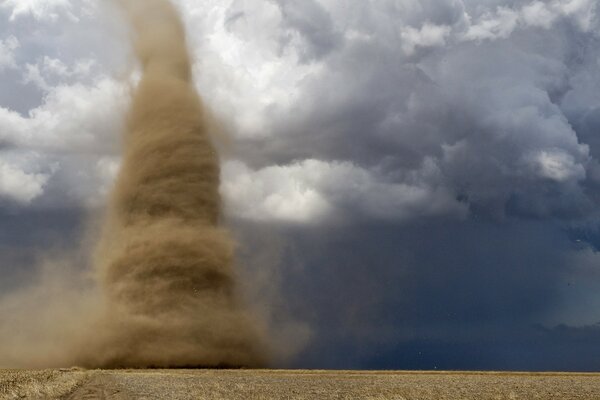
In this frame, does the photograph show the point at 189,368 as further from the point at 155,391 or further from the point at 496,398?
the point at 496,398

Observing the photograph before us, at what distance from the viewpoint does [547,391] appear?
4453 centimetres

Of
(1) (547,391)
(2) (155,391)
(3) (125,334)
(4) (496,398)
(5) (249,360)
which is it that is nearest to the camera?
(4) (496,398)

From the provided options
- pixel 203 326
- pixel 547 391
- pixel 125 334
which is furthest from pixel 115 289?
pixel 547 391

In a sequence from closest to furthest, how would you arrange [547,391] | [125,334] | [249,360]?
[547,391] < [125,334] < [249,360]

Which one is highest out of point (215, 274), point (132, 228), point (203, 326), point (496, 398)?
point (132, 228)

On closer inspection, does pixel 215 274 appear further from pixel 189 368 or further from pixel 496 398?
pixel 496 398

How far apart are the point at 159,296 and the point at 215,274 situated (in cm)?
739

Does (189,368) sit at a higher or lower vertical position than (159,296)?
lower

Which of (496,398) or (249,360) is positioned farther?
(249,360)

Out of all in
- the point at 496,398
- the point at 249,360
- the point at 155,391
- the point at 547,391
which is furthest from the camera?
the point at 249,360

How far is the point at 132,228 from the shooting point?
258ft

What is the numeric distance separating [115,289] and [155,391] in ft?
136

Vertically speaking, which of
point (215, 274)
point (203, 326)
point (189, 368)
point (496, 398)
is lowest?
point (496, 398)

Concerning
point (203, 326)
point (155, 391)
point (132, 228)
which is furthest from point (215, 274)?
point (155, 391)
